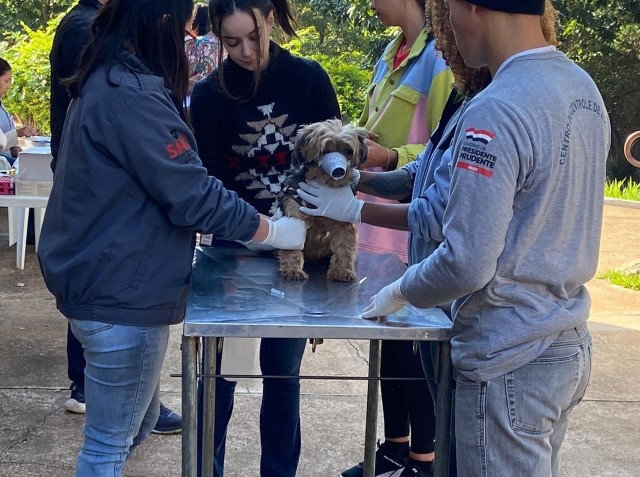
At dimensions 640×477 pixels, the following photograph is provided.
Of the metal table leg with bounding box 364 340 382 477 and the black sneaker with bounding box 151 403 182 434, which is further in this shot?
the black sneaker with bounding box 151 403 182 434

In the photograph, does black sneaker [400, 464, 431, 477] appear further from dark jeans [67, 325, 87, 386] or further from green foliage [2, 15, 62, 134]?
green foliage [2, 15, 62, 134]

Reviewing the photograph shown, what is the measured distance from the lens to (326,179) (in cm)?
264

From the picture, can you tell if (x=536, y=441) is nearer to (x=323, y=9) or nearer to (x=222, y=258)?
(x=222, y=258)

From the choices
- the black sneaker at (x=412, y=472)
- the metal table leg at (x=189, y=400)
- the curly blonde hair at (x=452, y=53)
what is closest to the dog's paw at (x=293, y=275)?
the metal table leg at (x=189, y=400)

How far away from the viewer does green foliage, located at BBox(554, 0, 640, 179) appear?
1284 centimetres

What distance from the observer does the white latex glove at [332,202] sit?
8.57ft

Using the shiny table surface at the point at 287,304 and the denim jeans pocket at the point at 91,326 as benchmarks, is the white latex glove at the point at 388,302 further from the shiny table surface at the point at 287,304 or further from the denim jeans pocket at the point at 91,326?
the denim jeans pocket at the point at 91,326

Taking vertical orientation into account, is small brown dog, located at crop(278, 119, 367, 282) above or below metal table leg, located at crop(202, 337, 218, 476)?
above

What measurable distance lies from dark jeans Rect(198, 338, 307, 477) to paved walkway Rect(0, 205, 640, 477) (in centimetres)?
48

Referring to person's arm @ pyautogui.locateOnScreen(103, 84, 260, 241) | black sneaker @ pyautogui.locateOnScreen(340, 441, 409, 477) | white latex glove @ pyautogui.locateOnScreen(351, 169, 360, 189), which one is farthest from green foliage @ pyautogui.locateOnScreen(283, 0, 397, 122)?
person's arm @ pyautogui.locateOnScreen(103, 84, 260, 241)

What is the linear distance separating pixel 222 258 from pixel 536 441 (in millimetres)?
1386

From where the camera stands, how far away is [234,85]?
3.01 meters

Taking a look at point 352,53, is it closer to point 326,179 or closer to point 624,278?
point 624,278

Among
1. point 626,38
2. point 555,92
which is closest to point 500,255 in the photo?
point 555,92
